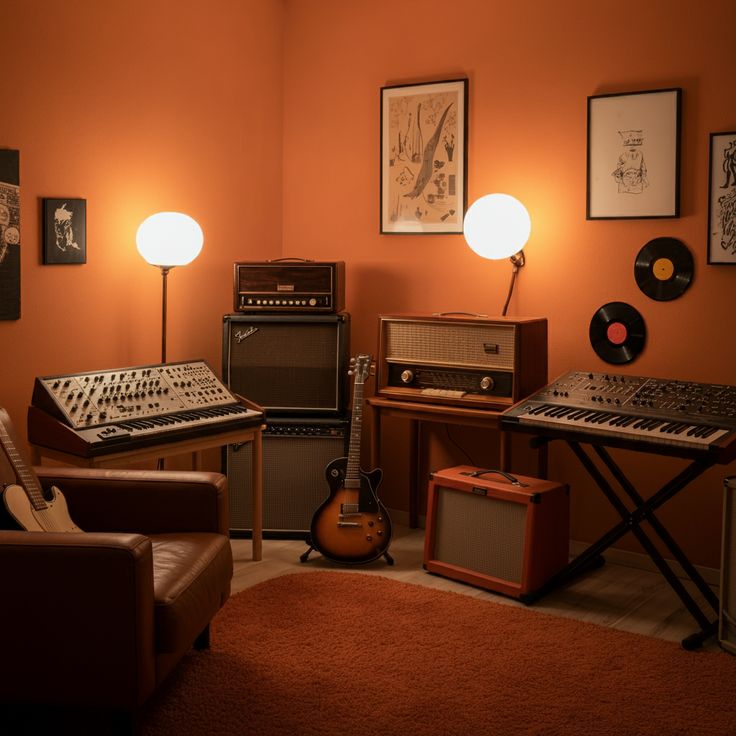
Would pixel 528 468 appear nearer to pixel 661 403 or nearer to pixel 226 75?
pixel 661 403

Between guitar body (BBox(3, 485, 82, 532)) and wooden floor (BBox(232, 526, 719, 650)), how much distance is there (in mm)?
998

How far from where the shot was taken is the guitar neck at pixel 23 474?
287 cm

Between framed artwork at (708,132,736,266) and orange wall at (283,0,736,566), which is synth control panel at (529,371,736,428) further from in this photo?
framed artwork at (708,132,736,266)

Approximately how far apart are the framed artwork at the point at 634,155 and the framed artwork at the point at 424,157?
0.66 meters

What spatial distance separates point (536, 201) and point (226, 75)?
1.64 metres

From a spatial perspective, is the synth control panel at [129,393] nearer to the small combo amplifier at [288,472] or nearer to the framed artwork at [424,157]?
the small combo amplifier at [288,472]

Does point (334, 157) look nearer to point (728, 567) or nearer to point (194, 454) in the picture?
point (194, 454)

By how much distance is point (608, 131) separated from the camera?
4039 millimetres

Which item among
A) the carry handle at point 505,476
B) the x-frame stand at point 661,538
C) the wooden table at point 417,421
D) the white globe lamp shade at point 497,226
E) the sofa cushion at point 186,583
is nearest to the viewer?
the sofa cushion at point 186,583

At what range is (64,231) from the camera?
3922mm

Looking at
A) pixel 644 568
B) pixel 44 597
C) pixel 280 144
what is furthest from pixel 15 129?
pixel 644 568

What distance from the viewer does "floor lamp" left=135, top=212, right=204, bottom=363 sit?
4008mm

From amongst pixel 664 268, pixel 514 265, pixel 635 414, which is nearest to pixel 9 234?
pixel 514 265

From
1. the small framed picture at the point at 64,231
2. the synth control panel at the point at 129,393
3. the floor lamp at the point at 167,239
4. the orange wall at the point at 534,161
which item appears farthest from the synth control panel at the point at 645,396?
the small framed picture at the point at 64,231
